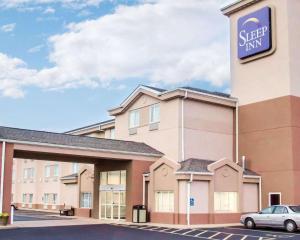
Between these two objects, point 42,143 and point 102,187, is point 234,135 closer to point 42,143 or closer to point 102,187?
point 102,187

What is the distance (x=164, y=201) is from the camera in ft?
97.7

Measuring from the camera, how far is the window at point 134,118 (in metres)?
35.7

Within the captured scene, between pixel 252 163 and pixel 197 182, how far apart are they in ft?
19.8

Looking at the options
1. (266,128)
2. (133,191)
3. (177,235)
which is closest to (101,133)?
(133,191)

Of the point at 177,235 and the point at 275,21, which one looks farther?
the point at 275,21

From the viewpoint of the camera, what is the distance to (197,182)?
94.5 feet

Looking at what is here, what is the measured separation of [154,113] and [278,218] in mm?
12273

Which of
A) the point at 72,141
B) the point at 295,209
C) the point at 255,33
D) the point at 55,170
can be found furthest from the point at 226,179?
the point at 55,170

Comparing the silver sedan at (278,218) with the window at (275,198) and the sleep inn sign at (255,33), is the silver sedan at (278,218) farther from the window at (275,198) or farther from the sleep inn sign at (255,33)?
the sleep inn sign at (255,33)

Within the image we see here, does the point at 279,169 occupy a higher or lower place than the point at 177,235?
higher

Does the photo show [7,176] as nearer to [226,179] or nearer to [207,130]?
[226,179]

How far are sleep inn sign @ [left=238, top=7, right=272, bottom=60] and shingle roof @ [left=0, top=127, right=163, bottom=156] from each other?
10060 millimetres

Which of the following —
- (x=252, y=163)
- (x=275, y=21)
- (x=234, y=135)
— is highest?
(x=275, y=21)

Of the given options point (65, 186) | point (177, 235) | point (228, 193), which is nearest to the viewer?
point (177, 235)
